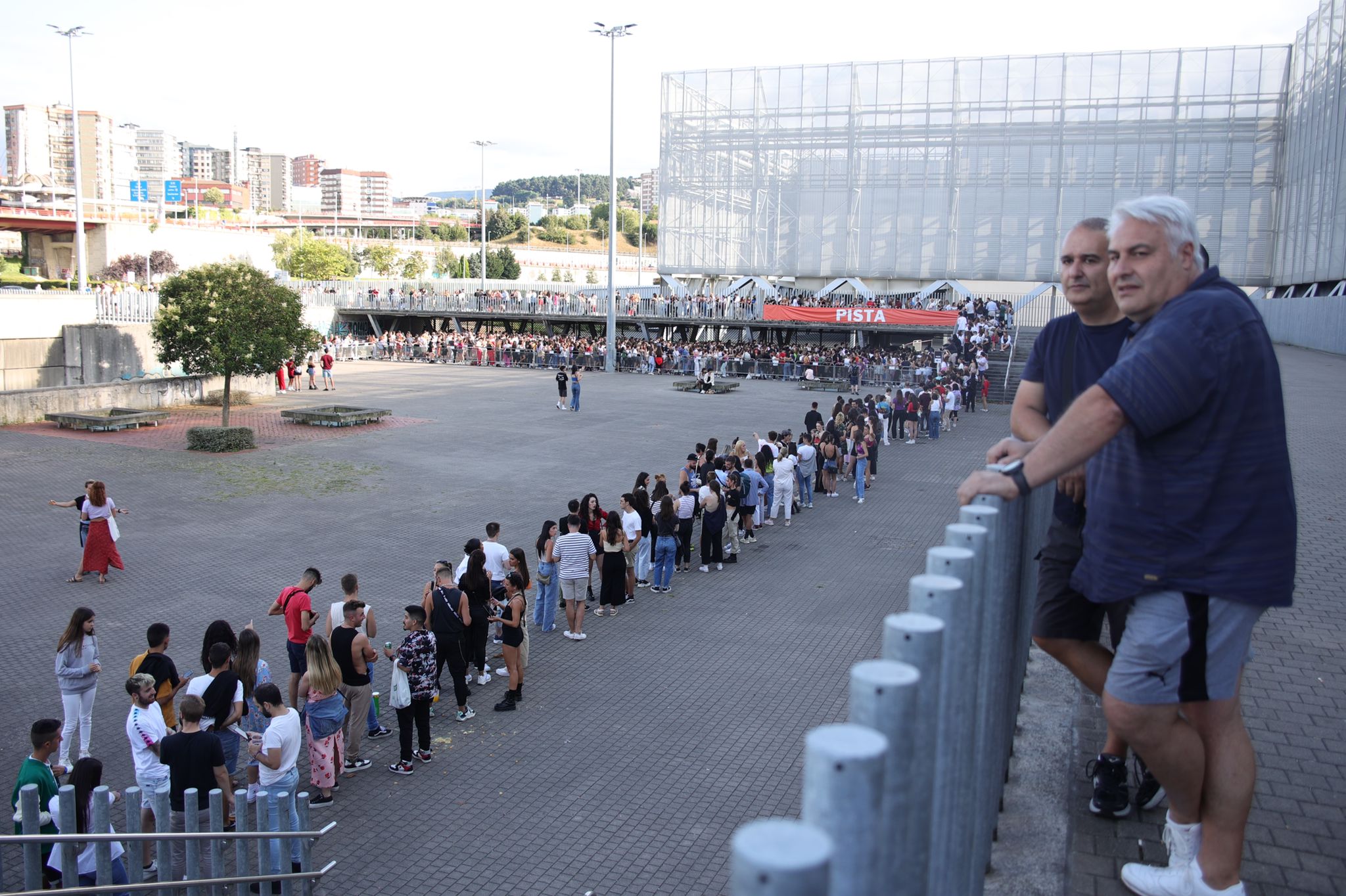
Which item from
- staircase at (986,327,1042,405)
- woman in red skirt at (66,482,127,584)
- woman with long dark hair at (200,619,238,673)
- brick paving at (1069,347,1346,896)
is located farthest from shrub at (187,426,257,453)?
staircase at (986,327,1042,405)

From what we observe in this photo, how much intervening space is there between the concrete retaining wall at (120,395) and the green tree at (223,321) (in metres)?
3.90

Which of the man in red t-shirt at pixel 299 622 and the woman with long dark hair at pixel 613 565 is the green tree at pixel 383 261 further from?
the man in red t-shirt at pixel 299 622

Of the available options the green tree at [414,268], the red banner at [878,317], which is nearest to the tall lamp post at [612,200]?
the red banner at [878,317]

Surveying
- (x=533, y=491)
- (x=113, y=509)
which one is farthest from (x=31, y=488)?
(x=533, y=491)

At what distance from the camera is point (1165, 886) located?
280 cm

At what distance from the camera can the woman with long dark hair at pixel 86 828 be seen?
18.4 ft

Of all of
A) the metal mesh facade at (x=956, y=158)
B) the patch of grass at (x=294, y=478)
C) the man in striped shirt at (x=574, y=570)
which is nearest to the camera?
the man in striped shirt at (x=574, y=570)

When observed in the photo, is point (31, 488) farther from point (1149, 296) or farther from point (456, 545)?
point (1149, 296)

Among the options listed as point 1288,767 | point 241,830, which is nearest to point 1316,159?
point 1288,767

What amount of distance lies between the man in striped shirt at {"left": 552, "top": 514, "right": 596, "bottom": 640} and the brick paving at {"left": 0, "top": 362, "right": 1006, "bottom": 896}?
0.26 metres

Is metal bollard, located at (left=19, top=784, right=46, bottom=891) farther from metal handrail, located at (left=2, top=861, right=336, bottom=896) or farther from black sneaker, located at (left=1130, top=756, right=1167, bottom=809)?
black sneaker, located at (left=1130, top=756, right=1167, bottom=809)

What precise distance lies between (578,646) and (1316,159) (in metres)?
46.5

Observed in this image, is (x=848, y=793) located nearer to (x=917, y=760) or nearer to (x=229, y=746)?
(x=917, y=760)

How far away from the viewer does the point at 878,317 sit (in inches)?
1692
